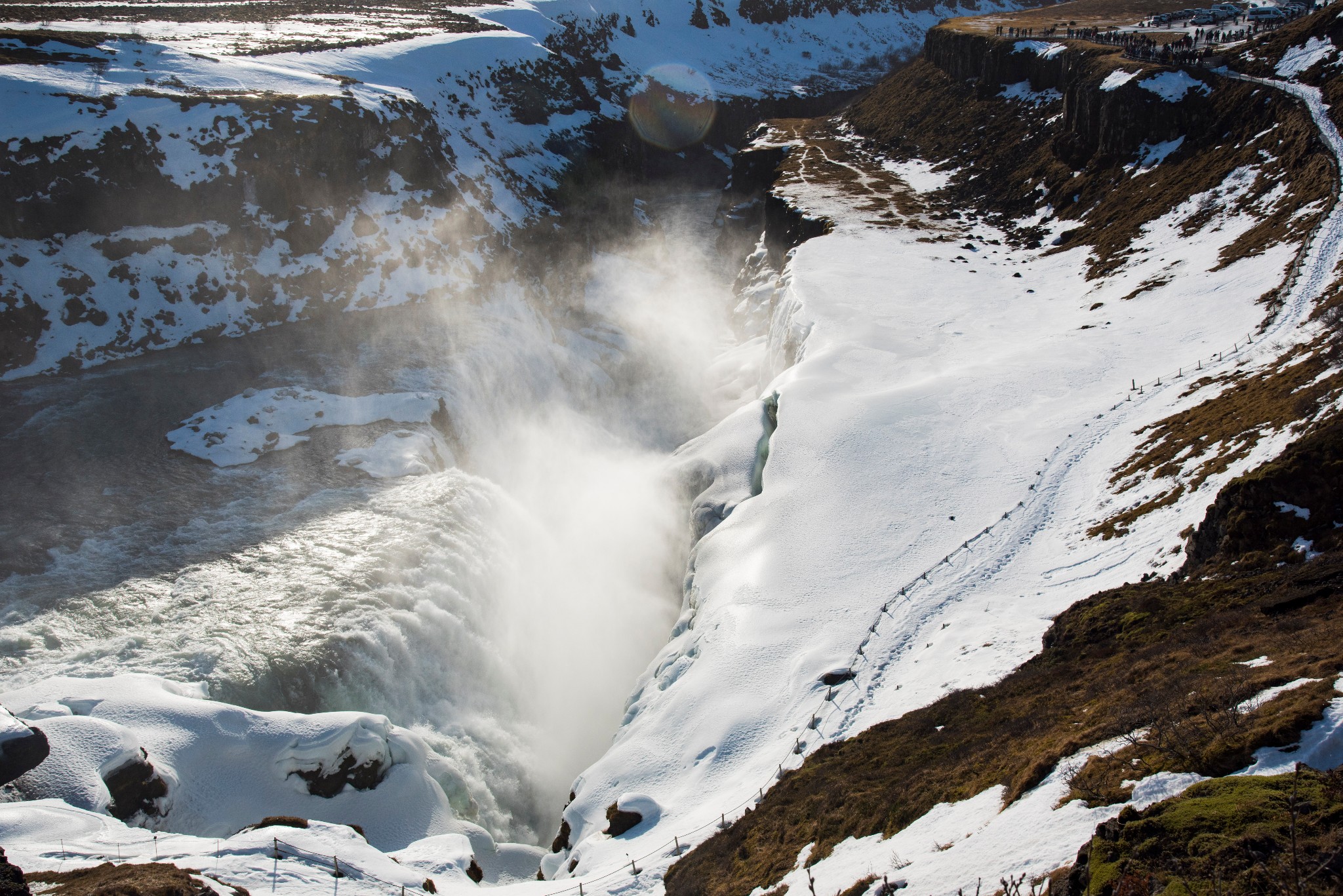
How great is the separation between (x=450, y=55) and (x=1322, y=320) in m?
71.2

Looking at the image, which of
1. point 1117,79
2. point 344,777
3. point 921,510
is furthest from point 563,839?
point 1117,79

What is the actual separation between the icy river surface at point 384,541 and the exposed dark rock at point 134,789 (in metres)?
5.02

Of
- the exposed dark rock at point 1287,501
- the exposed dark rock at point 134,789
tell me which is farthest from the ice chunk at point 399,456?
the exposed dark rock at point 1287,501

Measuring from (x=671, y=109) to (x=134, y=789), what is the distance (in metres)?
104

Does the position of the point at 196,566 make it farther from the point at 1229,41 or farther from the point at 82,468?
the point at 1229,41

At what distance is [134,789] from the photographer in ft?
64.1

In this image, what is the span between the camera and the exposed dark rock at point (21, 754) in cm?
1794

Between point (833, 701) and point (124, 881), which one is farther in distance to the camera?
point (833, 701)

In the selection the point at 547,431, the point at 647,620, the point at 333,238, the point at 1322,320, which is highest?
the point at 333,238

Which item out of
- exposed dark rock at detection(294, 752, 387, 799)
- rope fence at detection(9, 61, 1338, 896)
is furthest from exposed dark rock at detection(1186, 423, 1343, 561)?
exposed dark rock at detection(294, 752, 387, 799)

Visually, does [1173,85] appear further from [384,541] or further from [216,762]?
[216,762]

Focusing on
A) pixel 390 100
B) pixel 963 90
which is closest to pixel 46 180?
pixel 390 100

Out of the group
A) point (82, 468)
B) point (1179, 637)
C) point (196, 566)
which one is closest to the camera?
point (1179, 637)

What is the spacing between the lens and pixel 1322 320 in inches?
1083
